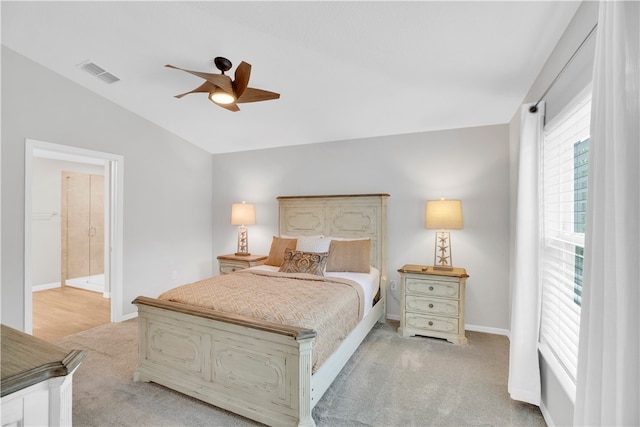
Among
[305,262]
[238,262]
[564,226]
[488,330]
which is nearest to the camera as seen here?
[564,226]

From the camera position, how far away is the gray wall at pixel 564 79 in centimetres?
151

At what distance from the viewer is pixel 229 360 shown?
79.3 inches

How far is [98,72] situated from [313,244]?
2937 millimetres

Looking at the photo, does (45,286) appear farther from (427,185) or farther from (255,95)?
(427,185)

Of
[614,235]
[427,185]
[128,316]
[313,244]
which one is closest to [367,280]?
[313,244]

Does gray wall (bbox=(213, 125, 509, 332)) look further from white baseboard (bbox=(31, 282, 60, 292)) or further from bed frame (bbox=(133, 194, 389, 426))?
white baseboard (bbox=(31, 282, 60, 292))

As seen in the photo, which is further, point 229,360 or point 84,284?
point 84,284

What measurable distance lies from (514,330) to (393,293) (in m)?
1.79

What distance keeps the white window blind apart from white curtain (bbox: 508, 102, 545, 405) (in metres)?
0.08

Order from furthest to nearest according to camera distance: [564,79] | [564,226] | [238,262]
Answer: [238,262], [564,226], [564,79]

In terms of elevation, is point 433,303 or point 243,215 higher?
point 243,215

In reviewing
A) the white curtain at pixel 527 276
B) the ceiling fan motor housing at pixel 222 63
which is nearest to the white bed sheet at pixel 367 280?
the white curtain at pixel 527 276

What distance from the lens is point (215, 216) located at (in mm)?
5152

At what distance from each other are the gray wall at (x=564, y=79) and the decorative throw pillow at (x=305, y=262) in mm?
2014
